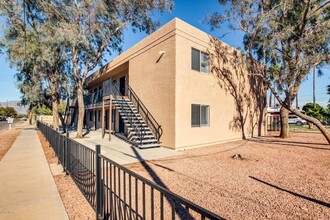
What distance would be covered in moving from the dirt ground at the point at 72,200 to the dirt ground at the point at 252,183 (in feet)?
5.84

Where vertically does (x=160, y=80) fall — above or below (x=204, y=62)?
below

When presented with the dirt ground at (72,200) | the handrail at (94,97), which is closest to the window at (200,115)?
the dirt ground at (72,200)

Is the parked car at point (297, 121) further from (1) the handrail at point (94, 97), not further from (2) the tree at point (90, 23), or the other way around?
(1) the handrail at point (94, 97)

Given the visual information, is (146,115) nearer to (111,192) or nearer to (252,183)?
(252,183)

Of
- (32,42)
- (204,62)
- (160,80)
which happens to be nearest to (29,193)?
(160,80)

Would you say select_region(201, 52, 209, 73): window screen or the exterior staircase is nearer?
the exterior staircase

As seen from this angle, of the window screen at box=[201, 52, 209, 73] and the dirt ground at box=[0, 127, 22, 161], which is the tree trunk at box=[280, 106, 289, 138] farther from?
the dirt ground at box=[0, 127, 22, 161]

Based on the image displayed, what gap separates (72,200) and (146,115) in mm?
7861

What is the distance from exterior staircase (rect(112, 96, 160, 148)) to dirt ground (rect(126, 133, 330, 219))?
261cm

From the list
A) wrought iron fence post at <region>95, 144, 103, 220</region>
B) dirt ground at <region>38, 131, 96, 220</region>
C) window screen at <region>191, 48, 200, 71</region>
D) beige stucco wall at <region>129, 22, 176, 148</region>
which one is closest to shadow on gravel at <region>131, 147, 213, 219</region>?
wrought iron fence post at <region>95, 144, 103, 220</region>

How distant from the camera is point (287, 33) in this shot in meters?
11.0

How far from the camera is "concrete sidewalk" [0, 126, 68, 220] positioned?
339cm

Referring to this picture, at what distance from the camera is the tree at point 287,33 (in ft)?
34.7

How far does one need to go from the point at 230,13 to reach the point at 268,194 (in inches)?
453
